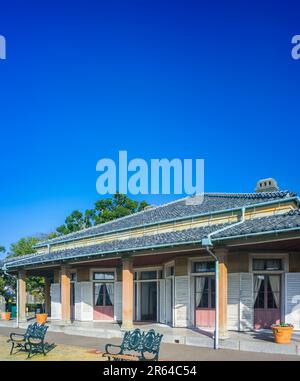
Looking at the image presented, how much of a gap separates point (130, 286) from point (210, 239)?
455 cm

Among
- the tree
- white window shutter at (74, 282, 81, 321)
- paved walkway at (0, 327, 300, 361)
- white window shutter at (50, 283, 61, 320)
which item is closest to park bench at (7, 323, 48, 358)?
paved walkway at (0, 327, 300, 361)

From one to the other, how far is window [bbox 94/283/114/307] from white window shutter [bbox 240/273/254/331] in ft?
26.0

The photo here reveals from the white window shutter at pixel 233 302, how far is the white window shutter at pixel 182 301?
1.85 meters

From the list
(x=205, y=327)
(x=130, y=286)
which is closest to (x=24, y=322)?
(x=130, y=286)

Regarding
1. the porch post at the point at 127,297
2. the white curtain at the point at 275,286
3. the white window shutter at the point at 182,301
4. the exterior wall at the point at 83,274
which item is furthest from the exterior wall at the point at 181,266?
the exterior wall at the point at 83,274

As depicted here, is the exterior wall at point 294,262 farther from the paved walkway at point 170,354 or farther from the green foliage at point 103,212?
the green foliage at point 103,212

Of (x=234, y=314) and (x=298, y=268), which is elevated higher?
(x=298, y=268)

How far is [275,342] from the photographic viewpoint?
13.7m

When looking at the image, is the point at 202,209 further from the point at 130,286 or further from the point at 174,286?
the point at 130,286

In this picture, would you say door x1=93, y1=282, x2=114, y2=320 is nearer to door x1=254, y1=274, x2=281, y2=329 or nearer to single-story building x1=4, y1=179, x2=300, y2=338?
single-story building x1=4, y1=179, x2=300, y2=338

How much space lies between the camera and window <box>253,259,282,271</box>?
16984mm

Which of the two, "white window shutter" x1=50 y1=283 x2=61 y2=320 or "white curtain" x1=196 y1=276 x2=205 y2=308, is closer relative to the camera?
"white curtain" x1=196 y1=276 x2=205 y2=308

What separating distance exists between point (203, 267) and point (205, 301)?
1.21 meters

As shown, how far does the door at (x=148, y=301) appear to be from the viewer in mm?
22656
